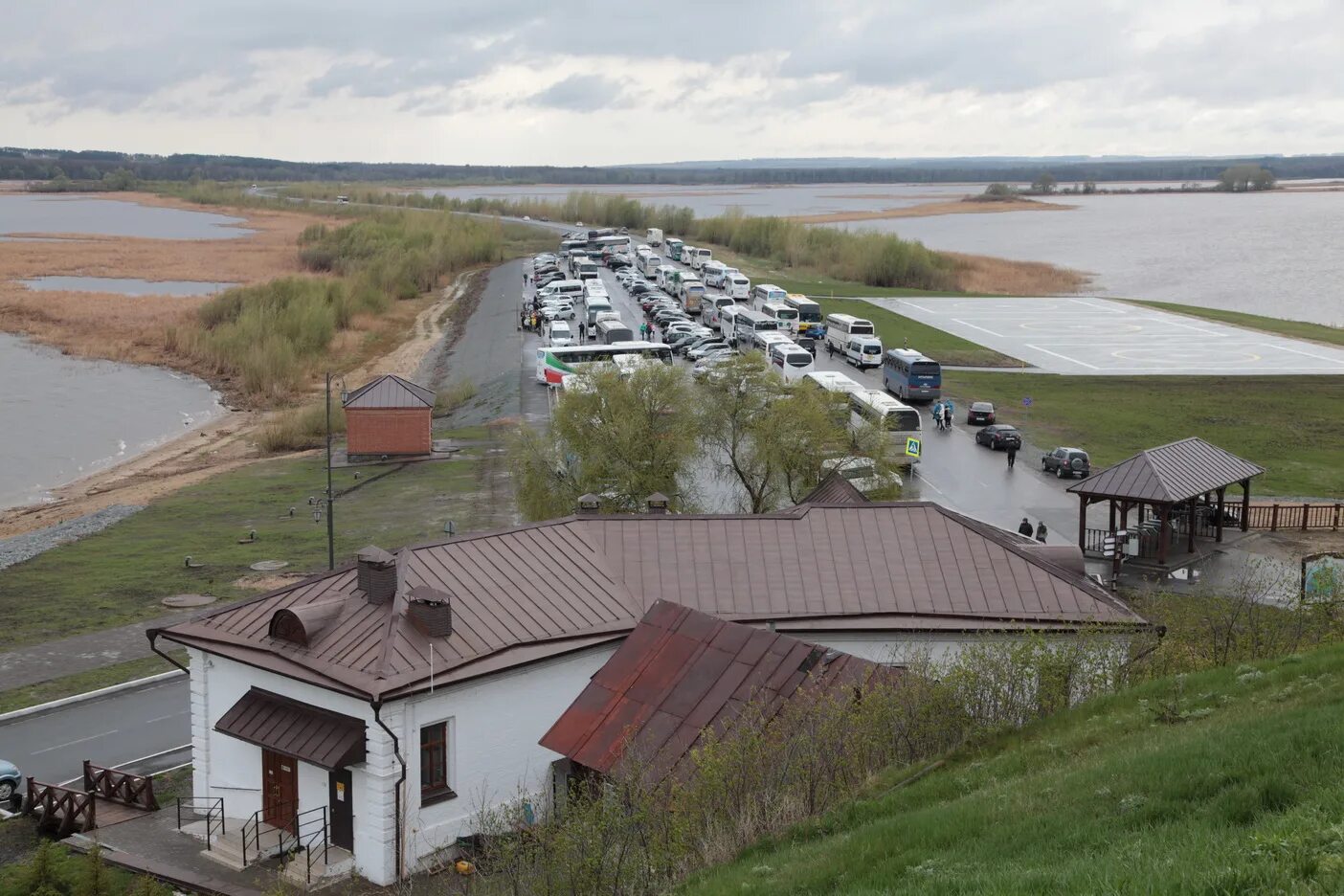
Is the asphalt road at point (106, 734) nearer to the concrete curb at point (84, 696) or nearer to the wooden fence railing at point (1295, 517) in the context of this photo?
the concrete curb at point (84, 696)

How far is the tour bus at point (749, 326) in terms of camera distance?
7850 cm

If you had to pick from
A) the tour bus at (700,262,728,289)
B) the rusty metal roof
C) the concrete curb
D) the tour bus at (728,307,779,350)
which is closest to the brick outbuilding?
the concrete curb

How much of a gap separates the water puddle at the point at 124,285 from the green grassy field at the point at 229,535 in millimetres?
75328

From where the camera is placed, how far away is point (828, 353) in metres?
77.3

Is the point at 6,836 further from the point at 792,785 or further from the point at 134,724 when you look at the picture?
the point at 792,785

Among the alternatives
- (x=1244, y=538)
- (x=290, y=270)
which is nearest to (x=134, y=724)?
(x=1244, y=538)

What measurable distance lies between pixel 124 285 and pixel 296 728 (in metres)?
122

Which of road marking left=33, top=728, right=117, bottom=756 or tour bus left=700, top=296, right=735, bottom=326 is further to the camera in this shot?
tour bus left=700, top=296, right=735, bottom=326

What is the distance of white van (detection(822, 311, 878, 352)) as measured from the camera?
247 ft

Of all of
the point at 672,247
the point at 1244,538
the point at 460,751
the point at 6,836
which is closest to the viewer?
the point at 460,751

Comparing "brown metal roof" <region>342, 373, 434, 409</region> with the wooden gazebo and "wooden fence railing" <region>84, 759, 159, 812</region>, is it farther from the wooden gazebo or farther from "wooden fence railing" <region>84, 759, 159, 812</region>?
"wooden fence railing" <region>84, 759, 159, 812</region>

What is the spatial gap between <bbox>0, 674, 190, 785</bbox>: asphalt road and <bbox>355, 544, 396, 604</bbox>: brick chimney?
7053 mm

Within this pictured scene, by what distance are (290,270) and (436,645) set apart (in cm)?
→ 12494

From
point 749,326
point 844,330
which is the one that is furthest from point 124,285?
point 844,330
